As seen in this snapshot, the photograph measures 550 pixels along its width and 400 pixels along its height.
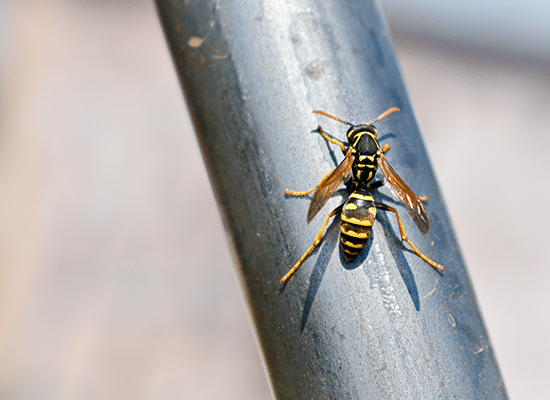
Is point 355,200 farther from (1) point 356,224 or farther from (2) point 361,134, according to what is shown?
(2) point 361,134

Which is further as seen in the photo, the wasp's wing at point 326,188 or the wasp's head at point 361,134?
the wasp's head at point 361,134

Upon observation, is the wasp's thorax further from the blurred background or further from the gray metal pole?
the blurred background

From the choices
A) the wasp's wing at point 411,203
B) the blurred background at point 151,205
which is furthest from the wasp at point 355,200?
the blurred background at point 151,205

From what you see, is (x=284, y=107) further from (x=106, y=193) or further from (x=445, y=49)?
(x=445, y=49)

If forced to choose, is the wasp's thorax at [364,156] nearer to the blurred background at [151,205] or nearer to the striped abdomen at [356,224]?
the striped abdomen at [356,224]

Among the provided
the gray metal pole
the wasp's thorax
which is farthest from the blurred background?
the gray metal pole

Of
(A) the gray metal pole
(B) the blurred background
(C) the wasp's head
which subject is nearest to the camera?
(A) the gray metal pole
